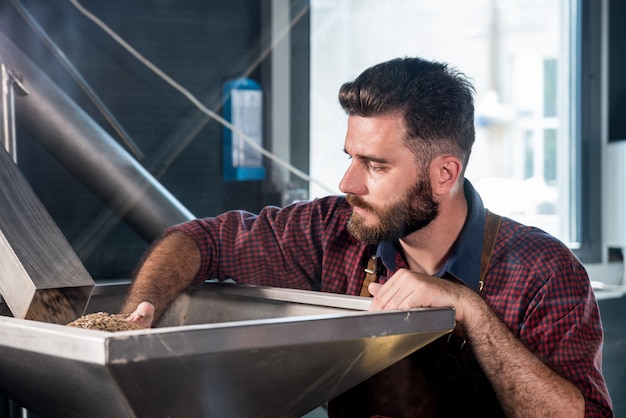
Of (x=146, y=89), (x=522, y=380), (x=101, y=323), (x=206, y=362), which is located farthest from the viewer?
(x=146, y=89)

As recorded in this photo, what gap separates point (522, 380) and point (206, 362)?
2.23 ft

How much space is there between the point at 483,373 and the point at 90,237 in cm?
123

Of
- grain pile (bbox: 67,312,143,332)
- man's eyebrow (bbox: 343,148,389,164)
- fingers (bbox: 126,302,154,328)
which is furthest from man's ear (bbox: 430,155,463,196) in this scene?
grain pile (bbox: 67,312,143,332)

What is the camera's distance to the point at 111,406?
0.94m

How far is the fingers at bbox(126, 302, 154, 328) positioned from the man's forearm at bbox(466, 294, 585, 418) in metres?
0.54

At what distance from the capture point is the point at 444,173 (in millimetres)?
1665

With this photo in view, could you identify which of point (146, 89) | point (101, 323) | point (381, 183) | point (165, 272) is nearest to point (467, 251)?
point (381, 183)

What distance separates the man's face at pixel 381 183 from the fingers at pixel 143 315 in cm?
41

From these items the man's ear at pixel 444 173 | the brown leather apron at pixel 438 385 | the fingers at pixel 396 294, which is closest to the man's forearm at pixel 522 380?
the brown leather apron at pixel 438 385

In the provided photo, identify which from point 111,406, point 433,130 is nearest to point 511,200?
point 433,130

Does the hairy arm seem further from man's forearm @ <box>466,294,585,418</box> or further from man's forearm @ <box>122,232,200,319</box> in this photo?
man's forearm @ <box>122,232,200,319</box>

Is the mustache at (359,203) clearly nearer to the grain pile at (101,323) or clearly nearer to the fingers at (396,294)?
the fingers at (396,294)

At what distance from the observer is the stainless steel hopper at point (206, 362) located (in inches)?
34.2

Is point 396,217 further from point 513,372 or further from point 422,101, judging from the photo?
Result: point 513,372
